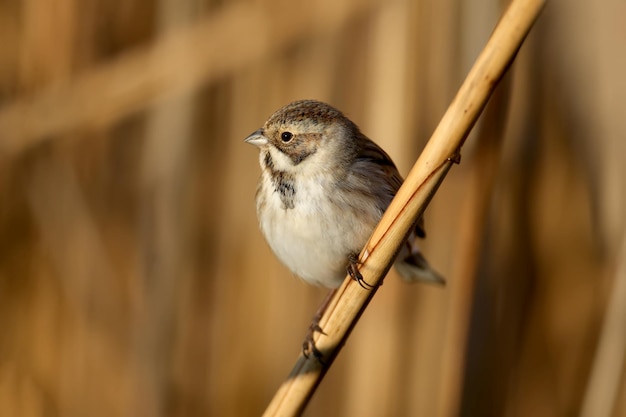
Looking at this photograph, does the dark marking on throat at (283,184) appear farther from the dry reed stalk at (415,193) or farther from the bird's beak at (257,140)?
the dry reed stalk at (415,193)

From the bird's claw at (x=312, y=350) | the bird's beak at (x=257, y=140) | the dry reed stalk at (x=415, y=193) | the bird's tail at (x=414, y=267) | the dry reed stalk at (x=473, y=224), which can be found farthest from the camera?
the bird's tail at (x=414, y=267)

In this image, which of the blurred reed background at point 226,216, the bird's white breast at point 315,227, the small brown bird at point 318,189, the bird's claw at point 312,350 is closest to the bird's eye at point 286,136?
the small brown bird at point 318,189

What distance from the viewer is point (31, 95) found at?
2398 millimetres

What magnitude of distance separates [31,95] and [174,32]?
1.52 feet

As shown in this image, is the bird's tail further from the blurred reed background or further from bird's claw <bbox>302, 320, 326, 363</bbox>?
bird's claw <bbox>302, 320, 326, 363</bbox>

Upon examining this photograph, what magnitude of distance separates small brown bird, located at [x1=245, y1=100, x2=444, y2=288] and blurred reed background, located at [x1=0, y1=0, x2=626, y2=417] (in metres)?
0.27

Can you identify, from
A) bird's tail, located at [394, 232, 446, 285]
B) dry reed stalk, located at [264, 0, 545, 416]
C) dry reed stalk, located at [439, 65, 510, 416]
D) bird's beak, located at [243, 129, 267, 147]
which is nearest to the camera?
dry reed stalk, located at [264, 0, 545, 416]

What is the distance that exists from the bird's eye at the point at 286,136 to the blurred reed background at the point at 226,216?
1.21 feet

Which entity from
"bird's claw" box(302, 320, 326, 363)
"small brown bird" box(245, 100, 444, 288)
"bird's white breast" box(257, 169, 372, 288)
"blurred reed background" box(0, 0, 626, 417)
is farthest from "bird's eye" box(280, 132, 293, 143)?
"bird's claw" box(302, 320, 326, 363)

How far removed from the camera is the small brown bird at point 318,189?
6.11ft

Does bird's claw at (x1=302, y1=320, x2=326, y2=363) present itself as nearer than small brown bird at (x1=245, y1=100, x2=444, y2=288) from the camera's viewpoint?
Yes

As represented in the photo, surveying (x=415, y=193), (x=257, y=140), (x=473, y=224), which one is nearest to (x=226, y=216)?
(x=257, y=140)

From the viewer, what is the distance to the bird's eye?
6.40 ft

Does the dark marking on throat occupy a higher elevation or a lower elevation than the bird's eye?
lower
